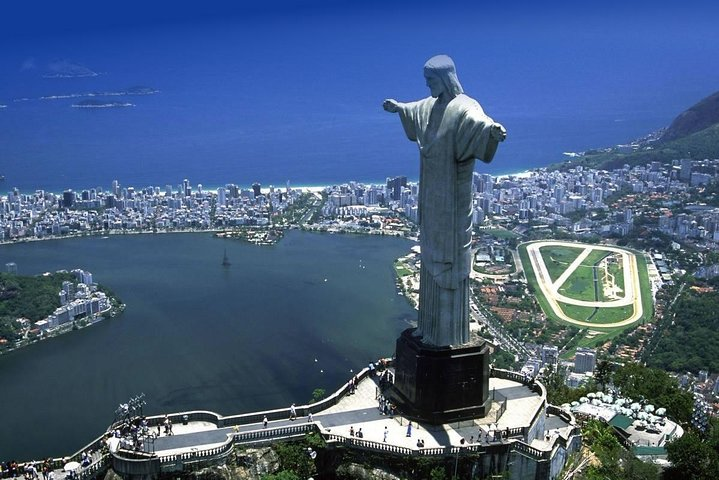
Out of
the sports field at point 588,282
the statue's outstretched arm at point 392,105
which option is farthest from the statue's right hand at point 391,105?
the sports field at point 588,282

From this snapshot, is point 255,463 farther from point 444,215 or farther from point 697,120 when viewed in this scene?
point 697,120

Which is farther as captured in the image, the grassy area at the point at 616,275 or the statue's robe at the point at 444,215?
the grassy area at the point at 616,275

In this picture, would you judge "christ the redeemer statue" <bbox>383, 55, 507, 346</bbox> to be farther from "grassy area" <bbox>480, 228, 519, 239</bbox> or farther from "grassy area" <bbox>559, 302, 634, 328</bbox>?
"grassy area" <bbox>480, 228, 519, 239</bbox>

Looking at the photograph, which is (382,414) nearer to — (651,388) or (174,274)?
(651,388)

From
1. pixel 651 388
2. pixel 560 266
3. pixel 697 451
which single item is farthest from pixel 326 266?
pixel 697 451

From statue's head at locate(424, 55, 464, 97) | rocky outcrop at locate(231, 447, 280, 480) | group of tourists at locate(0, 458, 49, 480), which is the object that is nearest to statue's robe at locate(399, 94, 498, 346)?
statue's head at locate(424, 55, 464, 97)

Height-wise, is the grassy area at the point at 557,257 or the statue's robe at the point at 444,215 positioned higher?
the statue's robe at the point at 444,215

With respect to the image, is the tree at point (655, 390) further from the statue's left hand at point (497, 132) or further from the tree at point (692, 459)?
the statue's left hand at point (497, 132)
